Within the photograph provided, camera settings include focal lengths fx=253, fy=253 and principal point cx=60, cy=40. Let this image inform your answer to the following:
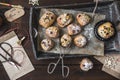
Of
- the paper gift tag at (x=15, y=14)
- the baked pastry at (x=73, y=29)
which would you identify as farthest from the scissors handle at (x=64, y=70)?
the paper gift tag at (x=15, y=14)

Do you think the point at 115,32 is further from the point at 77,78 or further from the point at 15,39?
the point at 15,39

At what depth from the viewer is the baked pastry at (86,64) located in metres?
0.82

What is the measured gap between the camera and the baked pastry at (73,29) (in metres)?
0.83

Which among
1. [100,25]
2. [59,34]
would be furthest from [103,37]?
[59,34]

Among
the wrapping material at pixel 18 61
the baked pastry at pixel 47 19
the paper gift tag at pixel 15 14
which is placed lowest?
the wrapping material at pixel 18 61

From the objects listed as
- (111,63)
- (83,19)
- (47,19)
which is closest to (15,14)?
(47,19)

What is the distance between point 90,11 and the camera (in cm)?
87

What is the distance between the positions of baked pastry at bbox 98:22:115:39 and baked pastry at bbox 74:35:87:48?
55mm

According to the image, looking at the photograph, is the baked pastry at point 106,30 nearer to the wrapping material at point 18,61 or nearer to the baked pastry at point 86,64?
the baked pastry at point 86,64

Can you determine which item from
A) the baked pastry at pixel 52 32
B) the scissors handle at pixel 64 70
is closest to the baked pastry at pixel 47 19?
the baked pastry at pixel 52 32

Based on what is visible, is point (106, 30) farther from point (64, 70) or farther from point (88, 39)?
point (64, 70)

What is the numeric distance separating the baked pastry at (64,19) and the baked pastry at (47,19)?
0.8 inches

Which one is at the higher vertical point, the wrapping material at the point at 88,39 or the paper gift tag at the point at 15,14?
the paper gift tag at the point at 15,14

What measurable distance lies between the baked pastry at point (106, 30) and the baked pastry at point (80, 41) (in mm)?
55
